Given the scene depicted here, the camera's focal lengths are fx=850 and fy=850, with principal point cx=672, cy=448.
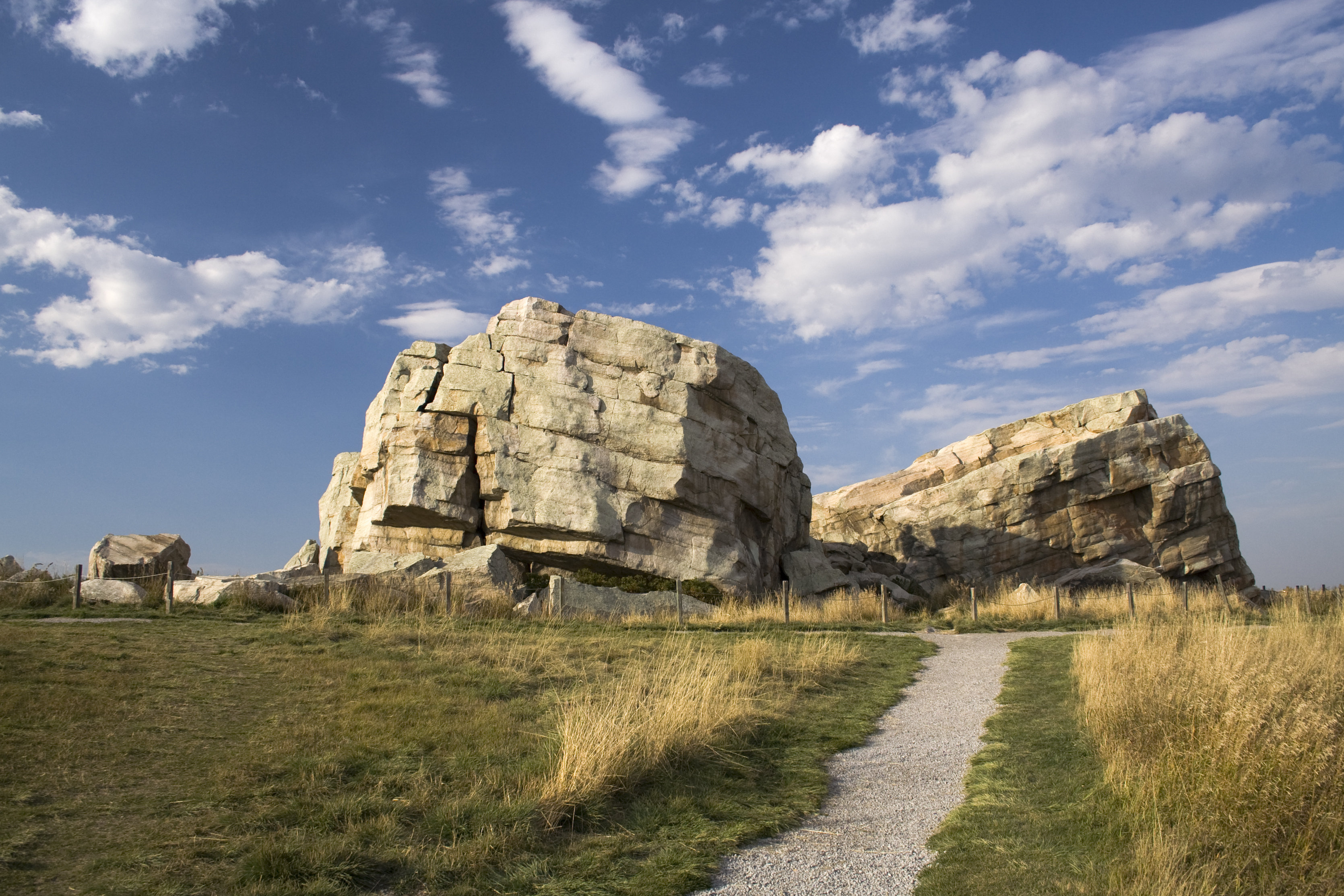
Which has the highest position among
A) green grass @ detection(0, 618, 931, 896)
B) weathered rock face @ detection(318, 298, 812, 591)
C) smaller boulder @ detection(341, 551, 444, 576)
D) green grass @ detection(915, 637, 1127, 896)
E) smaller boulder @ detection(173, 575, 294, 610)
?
weathered rock face @ detection(318, 298, 812, 591)

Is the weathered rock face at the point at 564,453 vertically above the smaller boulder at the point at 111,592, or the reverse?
the weathered rock face at the point at 564,453

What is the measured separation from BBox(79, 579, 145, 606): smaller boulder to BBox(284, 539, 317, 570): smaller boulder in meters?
13.3

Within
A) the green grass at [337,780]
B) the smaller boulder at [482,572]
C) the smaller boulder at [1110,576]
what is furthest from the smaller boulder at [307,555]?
the smaller boulder at [1110,576]

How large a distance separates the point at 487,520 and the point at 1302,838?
2381 centimetres

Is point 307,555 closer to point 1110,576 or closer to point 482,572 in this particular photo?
point 482,572

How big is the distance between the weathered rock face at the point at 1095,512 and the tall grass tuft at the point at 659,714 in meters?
25.3

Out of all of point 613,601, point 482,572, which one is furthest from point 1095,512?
point 482,572

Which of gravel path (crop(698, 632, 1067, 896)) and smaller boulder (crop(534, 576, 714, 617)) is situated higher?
smaller boulder (crop(534, 576, 714, 617))

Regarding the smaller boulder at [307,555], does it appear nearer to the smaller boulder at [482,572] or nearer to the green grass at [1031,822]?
the smaller boulder at [482,572]

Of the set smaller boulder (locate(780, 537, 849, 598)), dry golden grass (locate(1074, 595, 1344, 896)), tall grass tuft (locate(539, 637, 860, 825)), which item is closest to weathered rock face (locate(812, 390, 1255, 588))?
smaller boulder (locate(780, 537, 849, 598))

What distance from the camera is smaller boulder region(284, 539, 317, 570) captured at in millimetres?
34416

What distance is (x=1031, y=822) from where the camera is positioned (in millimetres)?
6457

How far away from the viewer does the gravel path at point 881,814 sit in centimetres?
551

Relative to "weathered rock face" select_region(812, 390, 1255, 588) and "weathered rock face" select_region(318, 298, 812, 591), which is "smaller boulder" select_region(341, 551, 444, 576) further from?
"weathered rock face" select_region(812, 390, 1255, 588)
